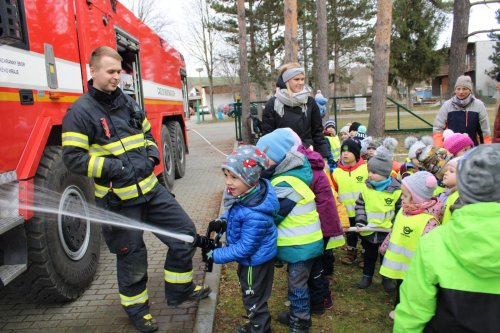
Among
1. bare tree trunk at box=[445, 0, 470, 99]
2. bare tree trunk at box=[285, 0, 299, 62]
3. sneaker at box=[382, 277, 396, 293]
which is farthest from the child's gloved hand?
bare tree trunk at box=[445, 0, 470, 99]

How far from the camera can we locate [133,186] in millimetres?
3113

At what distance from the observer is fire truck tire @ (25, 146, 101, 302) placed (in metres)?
3.24

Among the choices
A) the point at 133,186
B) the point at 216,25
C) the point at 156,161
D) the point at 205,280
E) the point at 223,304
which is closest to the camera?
the point at 133,186

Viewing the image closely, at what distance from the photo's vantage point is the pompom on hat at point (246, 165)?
2.67 meters

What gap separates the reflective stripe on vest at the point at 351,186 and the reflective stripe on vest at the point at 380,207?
59 centimetres

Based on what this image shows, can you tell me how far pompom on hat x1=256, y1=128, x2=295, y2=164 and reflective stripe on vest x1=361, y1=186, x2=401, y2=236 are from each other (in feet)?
3.89

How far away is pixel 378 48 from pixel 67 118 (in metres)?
11.3

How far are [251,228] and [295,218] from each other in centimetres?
45

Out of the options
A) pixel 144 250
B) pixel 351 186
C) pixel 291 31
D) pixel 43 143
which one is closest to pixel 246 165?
pixel 144 250

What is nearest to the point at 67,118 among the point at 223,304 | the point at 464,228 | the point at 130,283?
the point at 130,283

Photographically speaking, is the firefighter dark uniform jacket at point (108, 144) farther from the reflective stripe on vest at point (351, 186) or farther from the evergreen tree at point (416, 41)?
the evergreen tree at point (416, 41)

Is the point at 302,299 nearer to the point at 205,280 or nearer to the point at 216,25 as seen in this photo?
the point at 205,280

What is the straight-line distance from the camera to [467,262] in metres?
1.61

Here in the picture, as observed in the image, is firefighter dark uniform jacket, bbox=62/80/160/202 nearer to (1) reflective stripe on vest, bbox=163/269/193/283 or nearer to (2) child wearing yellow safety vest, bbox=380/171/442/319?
(1) reflective stripe on vest, bbox=163/269/193/283
